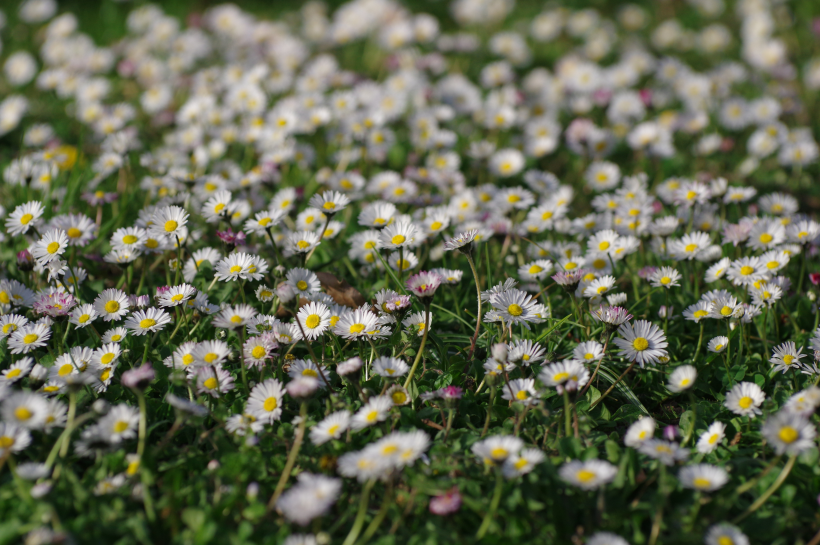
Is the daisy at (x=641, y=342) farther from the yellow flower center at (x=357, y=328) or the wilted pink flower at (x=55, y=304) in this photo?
the wilted pink flower at (x=55, y=304)

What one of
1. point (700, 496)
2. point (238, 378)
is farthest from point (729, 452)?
point (238, 378)

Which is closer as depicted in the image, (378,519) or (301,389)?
(378,519)

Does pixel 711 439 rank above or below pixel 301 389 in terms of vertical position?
below

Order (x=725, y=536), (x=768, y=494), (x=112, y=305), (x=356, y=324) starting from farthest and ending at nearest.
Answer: (x=112, y=305) < (x=356, y=324) < (x=768, y=494) < (x=725, y=536)

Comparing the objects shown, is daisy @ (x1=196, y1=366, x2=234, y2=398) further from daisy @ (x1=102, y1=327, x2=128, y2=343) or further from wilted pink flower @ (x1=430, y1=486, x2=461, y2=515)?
wilted pink flower @ (x1=430, y1=486, x2=461, y2=515)

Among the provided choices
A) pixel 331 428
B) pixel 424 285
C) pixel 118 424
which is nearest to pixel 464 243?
pixel 424 285

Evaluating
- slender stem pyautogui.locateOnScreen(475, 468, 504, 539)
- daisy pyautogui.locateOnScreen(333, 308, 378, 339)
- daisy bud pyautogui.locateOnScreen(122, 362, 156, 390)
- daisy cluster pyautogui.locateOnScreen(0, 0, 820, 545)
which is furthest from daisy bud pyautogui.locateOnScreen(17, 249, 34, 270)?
slender stem pyautogui.locateOnScreen(475, 468, 504, 539)

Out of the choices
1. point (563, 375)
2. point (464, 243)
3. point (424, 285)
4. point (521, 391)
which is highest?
point (464, 243)

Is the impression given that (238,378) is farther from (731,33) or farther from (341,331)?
(731,33)

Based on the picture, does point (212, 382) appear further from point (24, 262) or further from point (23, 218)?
point (23, 218)
